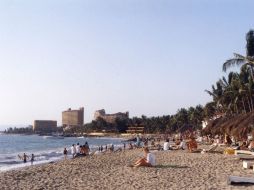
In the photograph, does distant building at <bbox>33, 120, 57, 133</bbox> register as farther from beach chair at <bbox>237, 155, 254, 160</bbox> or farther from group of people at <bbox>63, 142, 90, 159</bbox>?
beach chair at <bbox>237, 155, 254, 160</bbox>

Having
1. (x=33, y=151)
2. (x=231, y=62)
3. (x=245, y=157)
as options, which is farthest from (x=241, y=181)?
(x=33, y=151)

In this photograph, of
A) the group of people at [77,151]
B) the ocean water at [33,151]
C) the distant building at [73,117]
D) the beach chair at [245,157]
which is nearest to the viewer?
the beach chair at [245,157]

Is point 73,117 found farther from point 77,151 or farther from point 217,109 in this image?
point 77,151

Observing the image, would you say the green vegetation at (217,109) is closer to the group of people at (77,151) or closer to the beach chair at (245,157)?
the beach chair at (245,157)

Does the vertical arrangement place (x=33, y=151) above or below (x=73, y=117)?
below

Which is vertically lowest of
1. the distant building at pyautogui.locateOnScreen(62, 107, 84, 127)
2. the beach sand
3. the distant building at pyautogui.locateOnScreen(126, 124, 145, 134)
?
the beach sand

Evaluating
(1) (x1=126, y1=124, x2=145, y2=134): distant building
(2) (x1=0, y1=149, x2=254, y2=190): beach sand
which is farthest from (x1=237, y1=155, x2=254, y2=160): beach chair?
(1) (x1=126, y1=124, x2=145, y2=134): distant building

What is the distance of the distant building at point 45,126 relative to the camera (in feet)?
606

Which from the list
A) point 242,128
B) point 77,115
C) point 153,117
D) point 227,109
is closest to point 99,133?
point 153,117

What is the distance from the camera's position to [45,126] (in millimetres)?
185875

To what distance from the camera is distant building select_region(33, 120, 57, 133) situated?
185 m

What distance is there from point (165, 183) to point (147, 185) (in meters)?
0.64

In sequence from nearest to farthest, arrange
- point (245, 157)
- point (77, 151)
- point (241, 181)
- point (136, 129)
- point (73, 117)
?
point (241, 181) < point (245, 157) < point (77, 151) < point (136, 129) < point (73, 117)

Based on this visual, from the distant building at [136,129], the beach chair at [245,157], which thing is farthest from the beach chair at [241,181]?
the distant building at [136,129]
